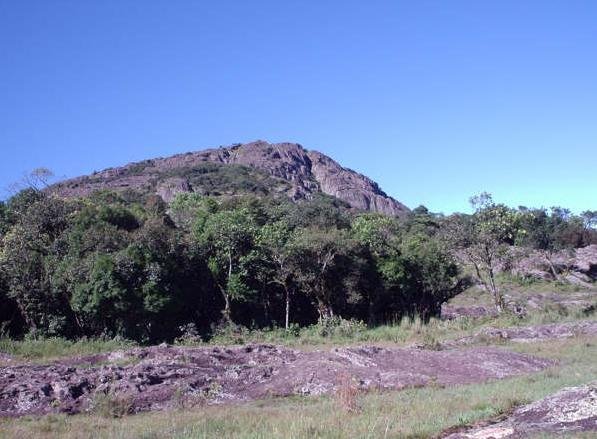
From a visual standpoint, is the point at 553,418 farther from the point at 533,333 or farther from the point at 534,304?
the point at 534,304

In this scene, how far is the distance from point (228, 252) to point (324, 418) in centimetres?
2334

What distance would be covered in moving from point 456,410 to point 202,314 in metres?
24.8

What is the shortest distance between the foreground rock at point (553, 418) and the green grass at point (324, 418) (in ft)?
2.64

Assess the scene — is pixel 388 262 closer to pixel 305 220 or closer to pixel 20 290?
pixel 305 220

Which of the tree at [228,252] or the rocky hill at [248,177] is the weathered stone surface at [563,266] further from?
the rocky hill at [248,177]

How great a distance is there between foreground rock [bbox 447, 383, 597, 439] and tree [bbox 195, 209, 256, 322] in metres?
24.3

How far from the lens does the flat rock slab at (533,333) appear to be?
27125 millimetres

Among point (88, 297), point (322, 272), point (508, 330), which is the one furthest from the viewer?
point (322, 272)

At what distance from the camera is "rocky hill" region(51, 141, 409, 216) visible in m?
115

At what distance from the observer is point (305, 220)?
151 ft

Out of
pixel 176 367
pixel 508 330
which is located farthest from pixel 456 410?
pixel 508 330

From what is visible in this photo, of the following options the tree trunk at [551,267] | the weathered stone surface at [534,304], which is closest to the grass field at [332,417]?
the weathered stone surface at [534,304]

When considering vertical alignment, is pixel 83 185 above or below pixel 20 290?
above

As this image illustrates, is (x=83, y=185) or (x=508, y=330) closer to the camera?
(x=508, y=330)
